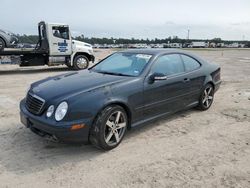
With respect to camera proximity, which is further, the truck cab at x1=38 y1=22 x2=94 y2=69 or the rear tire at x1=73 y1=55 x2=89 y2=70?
the rear tire at x1=73 y1=55 x2=89 y2=70

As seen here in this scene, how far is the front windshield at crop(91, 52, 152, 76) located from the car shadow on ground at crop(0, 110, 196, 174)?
1.11 m

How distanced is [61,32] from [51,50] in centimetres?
100

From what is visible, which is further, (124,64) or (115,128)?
(124,64)

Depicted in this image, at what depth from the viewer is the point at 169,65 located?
5.89 m

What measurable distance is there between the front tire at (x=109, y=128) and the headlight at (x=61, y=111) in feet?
1.51

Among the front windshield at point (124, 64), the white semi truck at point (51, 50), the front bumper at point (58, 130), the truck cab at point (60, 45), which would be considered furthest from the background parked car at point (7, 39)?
the front bumper at point (58, 130)

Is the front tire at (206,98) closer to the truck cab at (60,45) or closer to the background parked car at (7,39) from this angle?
the truck cab at (60,45)

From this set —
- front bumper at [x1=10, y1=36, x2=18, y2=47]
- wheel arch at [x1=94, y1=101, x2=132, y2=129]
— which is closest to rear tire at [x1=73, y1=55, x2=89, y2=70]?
front bumper at [x1=10, y1=36, x2=18, y2=47]

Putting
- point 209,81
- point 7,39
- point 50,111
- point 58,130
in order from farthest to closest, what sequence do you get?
1. point 7,39
2. point 209,81
3. point 50,111
4. point 58,130

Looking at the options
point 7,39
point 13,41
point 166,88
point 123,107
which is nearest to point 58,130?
point 123,107

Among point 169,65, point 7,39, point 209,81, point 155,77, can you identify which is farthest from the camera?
point 7,39

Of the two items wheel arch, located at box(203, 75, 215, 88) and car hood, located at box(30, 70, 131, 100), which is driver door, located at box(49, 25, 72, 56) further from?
car hood, located at box(30, 70, 131, 100)

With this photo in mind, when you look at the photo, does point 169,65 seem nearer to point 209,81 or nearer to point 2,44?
point 209,81

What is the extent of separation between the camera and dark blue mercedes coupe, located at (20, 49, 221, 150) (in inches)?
169
